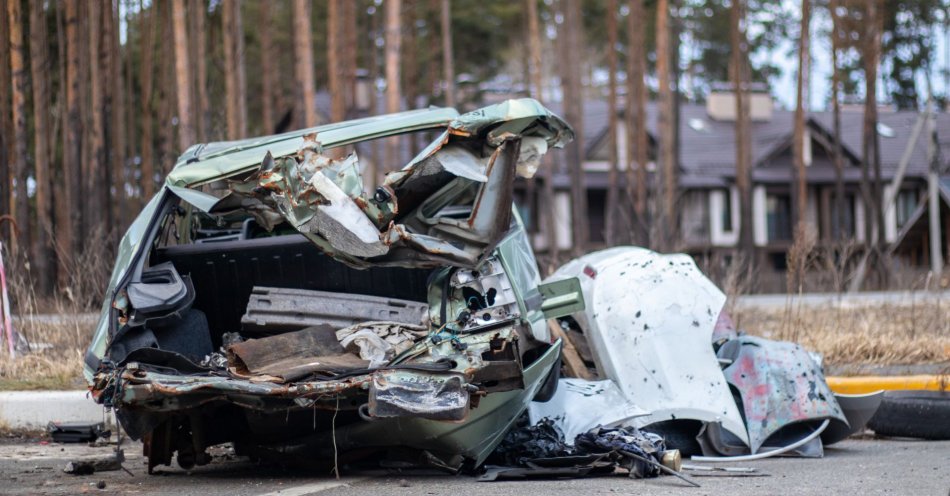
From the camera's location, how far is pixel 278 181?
5391mm

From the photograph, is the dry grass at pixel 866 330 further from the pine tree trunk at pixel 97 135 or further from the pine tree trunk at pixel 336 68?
the pine tree trunk at pixel 97 135

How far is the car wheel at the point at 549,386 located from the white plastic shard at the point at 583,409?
126 millimetres

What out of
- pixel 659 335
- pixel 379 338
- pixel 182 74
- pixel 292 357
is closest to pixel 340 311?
pixel 379 338

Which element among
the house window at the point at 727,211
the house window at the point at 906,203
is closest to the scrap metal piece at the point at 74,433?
the house window at the point at 727,211

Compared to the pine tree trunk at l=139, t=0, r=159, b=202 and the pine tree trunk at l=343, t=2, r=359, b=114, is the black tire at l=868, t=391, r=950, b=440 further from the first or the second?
the pine tree trunk at l=139, t=0, r=159, b=202

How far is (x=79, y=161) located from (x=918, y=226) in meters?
29.2

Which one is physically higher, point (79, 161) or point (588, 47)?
point (588, 47)

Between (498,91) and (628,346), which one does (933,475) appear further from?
(498,91)

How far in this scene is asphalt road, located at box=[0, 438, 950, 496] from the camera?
5.51m

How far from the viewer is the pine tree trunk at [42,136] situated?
17.2 m

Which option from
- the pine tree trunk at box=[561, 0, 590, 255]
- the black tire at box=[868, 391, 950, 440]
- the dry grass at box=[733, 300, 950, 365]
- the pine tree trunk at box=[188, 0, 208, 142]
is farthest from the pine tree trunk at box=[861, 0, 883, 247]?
the black tire at box=[868, 391, 950, 440]

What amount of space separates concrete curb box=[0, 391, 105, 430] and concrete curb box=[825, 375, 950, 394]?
575cm

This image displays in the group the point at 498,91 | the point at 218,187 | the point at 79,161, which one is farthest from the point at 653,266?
the point at 498,91

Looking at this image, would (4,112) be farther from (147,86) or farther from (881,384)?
(881,384)
